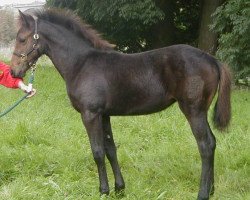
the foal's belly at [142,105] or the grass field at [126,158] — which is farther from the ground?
the foal's belly at [142,105]

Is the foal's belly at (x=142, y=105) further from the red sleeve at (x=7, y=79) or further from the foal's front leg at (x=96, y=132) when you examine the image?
the red sleeve at (x=7, y=79)

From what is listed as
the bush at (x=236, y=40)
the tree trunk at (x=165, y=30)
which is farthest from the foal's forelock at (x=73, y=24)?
the tree trunk at (x=165, y=30)

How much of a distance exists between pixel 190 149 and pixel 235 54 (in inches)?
204

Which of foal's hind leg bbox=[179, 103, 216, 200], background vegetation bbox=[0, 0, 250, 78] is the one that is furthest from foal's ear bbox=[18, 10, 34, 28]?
background vegetation bbox=[0, 0, 250, 78]

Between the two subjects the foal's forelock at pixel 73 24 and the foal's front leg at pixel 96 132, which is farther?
the foal's forelock at pixel 73 24

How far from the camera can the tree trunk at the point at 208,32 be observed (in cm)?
1146

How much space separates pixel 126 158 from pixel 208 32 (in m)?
7.19

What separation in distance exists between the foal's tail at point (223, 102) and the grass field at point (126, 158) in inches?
27.3

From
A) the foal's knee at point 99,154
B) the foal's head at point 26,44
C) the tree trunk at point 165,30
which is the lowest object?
the tree trunk at point 165,30

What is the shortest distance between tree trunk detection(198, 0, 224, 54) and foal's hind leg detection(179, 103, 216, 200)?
7.70m

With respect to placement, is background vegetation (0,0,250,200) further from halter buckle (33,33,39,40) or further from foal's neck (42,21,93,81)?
halter buckle (33,33,39,40)

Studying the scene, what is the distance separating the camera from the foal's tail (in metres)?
3.99

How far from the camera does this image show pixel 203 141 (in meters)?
3.97

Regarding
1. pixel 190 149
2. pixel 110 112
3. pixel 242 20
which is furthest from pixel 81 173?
pixel 242 20
